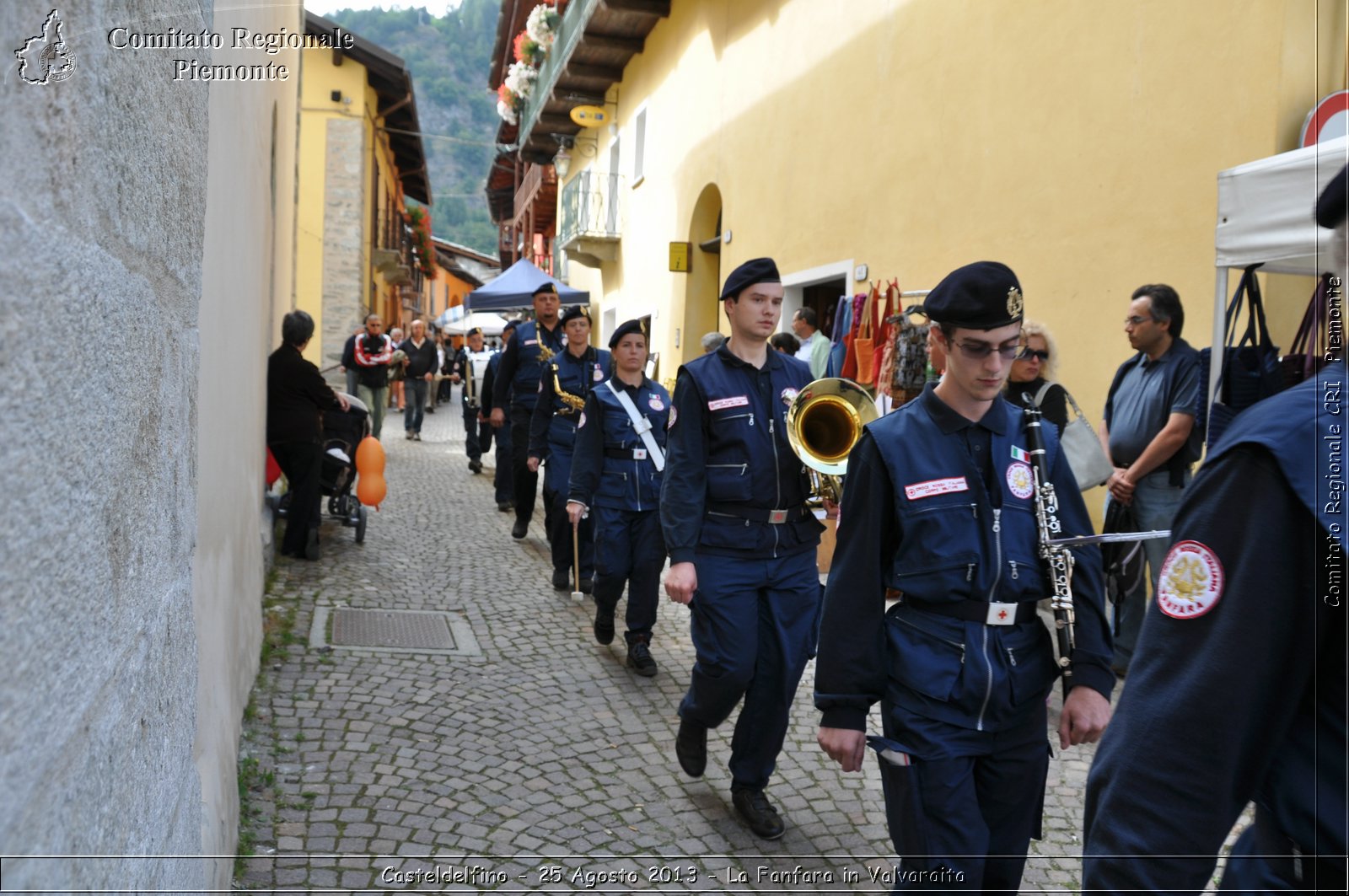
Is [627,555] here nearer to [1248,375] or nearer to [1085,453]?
[1085,453]

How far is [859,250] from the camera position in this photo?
416 inches

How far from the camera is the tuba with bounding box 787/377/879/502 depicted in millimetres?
4328

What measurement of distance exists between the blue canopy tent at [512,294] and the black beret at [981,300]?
14.7 m

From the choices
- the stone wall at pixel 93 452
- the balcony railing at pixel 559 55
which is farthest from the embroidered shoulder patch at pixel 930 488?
the balcony railing at pixel 559 55

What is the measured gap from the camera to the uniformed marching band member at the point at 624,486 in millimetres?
6371

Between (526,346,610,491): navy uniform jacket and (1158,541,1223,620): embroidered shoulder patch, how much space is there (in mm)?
6798

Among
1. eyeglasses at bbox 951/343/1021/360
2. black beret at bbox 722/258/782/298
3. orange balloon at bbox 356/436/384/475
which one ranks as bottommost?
orange balloon at bbox 356/436/384/475

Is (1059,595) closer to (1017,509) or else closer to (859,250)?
(1017,509)

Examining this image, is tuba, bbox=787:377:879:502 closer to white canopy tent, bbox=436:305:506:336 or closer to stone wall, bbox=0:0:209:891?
stone wall, bbox=0:0:209:891

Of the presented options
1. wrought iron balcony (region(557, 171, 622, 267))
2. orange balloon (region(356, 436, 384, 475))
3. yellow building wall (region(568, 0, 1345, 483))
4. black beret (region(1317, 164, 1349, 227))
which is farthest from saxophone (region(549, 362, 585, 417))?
wrought iron balcony (region(557, 171, 622, 267))

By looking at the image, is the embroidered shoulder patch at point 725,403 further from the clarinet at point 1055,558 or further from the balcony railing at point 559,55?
the balcony railing at point 559,55

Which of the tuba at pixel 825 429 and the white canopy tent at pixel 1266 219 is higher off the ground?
the white canopy tent at pixel 1266 219

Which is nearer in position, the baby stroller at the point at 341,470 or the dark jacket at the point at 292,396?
the dark jacket at the point at 292,396

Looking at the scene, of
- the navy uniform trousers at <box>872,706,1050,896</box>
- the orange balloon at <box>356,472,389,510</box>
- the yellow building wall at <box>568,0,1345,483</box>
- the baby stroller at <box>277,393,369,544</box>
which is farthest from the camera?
the orange balloon at <box>356,472,389,510</box>
